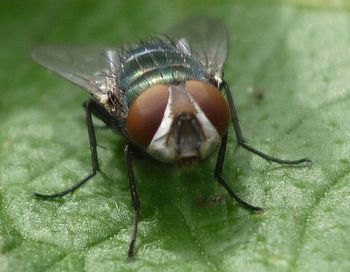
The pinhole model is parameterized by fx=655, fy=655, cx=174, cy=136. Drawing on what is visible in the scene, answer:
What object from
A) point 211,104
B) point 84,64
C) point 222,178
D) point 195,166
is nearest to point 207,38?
point 84,64

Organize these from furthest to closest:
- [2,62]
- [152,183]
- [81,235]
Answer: [2,62]
[152,183]
[81,235]

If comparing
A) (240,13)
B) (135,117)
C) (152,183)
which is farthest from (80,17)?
(135,117)

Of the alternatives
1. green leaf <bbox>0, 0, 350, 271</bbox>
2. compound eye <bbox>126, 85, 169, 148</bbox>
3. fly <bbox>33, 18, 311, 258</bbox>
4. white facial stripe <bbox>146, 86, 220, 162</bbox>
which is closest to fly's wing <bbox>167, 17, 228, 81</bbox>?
fly <bbox>33, 18, 311, 258</bbox>

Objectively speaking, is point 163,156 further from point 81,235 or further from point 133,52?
point 133,52

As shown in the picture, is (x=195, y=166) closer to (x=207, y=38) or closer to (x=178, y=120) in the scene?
(x=178, y=120)

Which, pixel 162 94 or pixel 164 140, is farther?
pixel 162 94

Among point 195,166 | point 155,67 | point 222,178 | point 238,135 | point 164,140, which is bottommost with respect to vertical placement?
point 222,178

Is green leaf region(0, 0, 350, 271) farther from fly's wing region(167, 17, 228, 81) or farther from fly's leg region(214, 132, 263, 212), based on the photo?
fly's wing region(167, 17, 228, 81)
